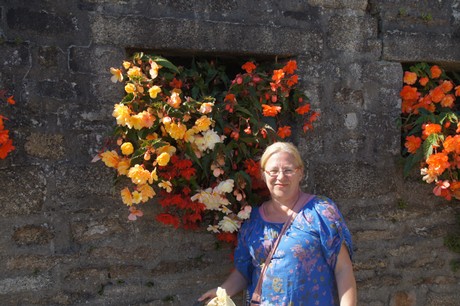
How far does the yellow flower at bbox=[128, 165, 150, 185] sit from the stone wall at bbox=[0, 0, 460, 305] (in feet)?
1.12

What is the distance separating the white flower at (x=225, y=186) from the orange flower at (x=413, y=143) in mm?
1210

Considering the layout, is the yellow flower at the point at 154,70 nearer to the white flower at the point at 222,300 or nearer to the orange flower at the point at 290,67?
the orange flower at the point at 290,67

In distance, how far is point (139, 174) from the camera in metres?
2.90

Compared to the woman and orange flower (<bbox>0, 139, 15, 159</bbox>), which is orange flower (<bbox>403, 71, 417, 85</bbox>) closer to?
the woman

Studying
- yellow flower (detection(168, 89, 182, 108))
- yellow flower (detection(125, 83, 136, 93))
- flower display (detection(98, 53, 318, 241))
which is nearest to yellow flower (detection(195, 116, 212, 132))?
flower display (detection(98, 53, 318, 241))

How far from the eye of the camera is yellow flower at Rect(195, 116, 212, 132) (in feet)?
9.87

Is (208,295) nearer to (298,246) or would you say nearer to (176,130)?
(298,246)

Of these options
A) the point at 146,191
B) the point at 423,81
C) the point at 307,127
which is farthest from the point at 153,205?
the point at 423,81

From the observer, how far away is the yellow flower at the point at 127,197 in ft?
9.93

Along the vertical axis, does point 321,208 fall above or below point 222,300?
above

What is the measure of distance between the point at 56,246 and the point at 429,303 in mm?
2294

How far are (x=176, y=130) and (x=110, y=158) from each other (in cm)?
35

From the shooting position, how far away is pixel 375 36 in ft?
12.3

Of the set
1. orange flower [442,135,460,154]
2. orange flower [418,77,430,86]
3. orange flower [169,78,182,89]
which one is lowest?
orange flower [442,135,460,154]
